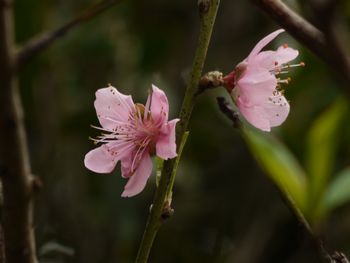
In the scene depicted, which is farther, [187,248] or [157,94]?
[187,248]

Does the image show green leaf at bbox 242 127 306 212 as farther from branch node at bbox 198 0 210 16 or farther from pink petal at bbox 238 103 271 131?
branch node at bbox 198 0 210 16

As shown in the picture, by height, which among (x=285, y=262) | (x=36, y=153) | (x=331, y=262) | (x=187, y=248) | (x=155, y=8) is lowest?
(x=331, y=262)

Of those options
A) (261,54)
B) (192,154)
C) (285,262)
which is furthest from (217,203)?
(261,54)

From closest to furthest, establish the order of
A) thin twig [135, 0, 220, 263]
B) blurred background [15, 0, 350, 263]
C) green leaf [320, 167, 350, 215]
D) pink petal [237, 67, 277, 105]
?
thin twig [135, 0, 220, 263] < pink petal [237, 67, 277, 105] < green leaf [320, 167, 350, 215] < blurred background [15, 0, 350, 263]

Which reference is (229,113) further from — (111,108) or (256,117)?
(111,108)

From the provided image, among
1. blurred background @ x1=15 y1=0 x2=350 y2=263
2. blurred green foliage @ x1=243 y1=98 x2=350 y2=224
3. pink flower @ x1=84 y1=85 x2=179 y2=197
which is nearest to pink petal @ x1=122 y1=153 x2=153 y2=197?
pink flower @ x1=84 y1=85 x2=179 y2=197

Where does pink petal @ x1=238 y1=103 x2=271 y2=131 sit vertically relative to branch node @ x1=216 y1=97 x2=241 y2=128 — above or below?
above

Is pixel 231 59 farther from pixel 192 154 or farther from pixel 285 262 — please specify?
pixel 285 262
